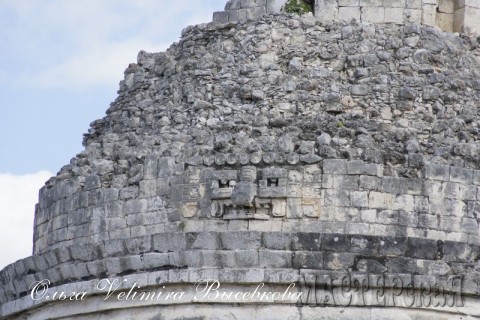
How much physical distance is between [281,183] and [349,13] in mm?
3255

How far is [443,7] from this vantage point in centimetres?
2294

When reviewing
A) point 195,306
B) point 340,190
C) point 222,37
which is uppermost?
point 222,37

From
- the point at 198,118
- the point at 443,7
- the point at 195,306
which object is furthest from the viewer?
the point at 443,7

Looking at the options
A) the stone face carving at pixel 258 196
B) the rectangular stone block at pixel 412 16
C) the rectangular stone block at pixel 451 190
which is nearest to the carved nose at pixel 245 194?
the stone face carving at pixel 258 196

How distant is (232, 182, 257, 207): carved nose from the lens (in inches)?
792

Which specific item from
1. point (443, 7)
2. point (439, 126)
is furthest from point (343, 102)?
point (443, 7)

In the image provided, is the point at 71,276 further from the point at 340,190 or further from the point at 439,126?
the point at 439,126

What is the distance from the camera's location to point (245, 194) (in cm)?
2012

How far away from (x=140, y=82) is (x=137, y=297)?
3.55 meters

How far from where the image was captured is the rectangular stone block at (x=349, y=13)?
22328 mm

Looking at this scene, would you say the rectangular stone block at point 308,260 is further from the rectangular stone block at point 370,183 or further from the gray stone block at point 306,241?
the rectangular stone block at point 370,183

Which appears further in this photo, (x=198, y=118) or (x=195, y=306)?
(x=198, y=118)

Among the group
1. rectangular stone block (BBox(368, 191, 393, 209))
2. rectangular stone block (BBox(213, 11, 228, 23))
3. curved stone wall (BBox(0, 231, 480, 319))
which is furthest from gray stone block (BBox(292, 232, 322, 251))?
rectangular stone block (BBox(213, 11, 228, 23))

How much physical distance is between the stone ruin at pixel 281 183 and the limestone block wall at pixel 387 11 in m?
0.04
